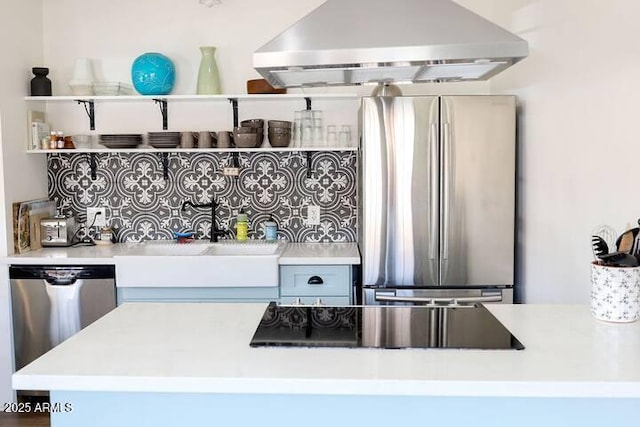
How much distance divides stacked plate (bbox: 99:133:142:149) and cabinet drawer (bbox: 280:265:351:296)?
129 centimetres

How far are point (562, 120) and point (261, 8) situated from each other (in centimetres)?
212

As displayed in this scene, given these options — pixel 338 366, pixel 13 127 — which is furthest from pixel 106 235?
pixel 338 366

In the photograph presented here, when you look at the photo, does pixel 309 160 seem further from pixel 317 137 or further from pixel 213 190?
pixel 213 190

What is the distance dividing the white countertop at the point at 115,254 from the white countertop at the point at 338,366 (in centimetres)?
158

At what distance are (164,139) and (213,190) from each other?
0.49 metres

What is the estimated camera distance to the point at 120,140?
12.7 feet

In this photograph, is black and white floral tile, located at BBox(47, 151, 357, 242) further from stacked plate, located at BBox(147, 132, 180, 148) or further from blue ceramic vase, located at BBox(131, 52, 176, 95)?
blue ceramic vase, located at BBox(131, 52, 176, 95)

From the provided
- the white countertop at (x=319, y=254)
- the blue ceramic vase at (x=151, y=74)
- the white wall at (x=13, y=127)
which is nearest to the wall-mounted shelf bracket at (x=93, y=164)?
the white wall at (x=13, y=127)

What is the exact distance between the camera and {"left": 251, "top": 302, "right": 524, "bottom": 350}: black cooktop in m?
1.76

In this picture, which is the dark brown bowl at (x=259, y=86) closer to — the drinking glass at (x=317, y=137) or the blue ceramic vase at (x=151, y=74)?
the drinking glass at (x=317, y=137)

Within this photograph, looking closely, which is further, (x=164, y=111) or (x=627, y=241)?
(x=164, y=111)

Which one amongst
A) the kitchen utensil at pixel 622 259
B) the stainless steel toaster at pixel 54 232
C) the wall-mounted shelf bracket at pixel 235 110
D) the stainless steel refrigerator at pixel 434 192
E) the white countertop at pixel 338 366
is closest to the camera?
the white countertop at pixel 338 366

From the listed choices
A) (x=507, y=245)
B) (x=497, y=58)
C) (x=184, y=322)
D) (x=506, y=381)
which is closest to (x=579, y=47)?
(x=497, y=58)

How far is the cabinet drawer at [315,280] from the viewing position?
351cm
